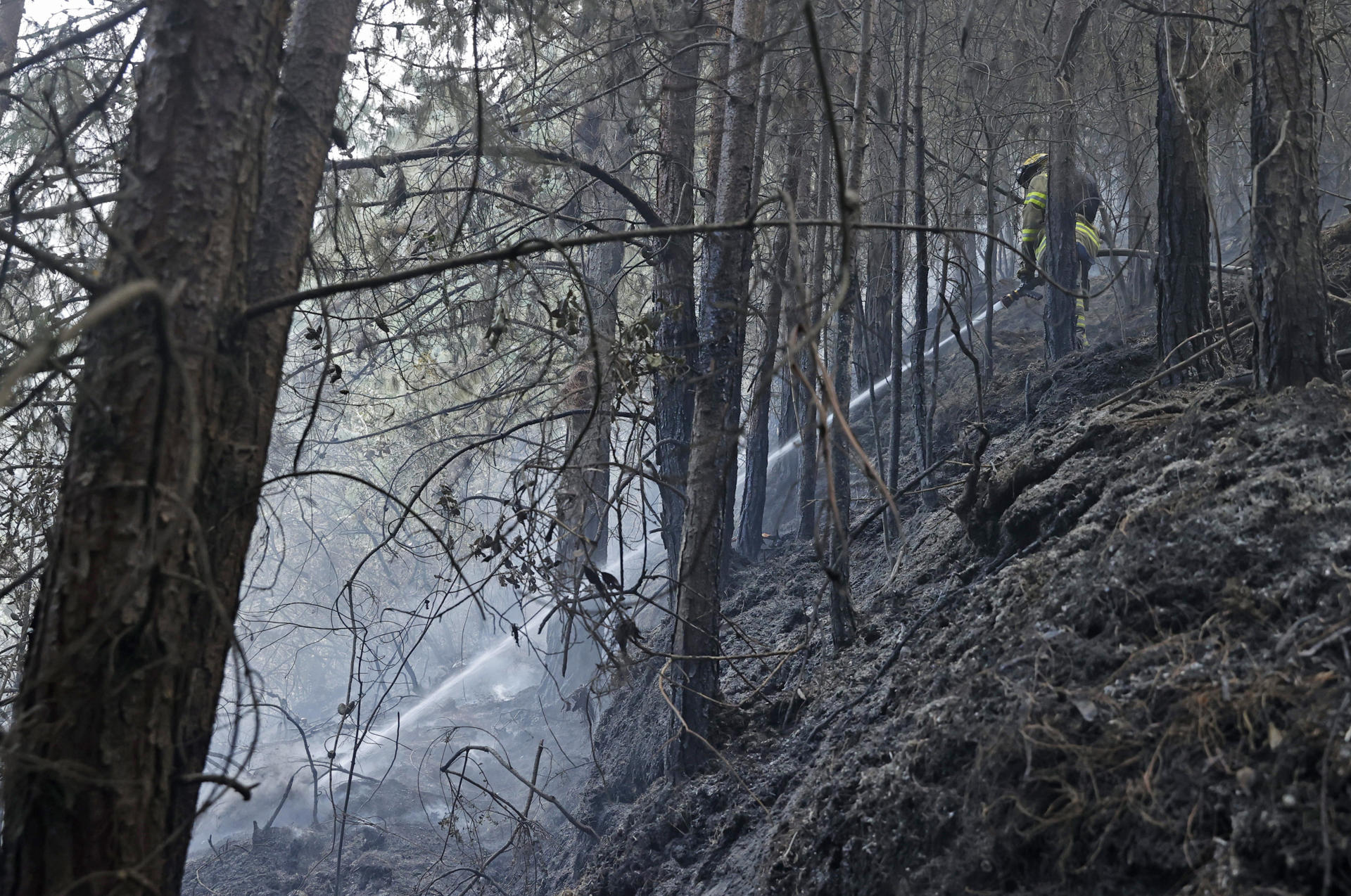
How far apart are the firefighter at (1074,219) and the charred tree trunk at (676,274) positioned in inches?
103

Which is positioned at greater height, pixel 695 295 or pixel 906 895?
pixel 695 295

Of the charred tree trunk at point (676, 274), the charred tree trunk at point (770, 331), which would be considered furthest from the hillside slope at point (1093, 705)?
the charred tree trunk at point (676, 274)

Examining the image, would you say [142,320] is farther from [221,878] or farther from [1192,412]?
[221,878]

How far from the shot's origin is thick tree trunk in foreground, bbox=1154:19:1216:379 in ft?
12.5

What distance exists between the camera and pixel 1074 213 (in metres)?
6.86

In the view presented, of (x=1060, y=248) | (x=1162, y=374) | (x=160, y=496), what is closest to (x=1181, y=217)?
(x=1162, y=374)

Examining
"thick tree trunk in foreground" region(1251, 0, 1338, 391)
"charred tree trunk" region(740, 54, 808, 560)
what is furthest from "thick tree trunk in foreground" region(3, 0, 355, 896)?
"thick tree trunk in foreground" region(1251, 0, 1338, 391)

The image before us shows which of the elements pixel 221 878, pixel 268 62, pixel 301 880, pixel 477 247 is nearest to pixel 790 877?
pixel 268 62

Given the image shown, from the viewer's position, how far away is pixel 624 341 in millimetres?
4094

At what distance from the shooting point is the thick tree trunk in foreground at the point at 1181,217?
381cm

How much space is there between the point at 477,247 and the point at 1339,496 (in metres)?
5.73

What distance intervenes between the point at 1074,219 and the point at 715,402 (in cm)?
429

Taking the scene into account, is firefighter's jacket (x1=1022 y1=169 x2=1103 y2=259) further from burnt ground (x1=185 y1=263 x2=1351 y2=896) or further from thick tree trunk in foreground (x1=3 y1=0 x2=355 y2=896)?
thick tree trunk in foreground (x1=3 y1=0 x2=355 y2=896)

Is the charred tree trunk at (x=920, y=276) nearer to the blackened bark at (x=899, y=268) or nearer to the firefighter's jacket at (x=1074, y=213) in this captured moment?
the blackened bark at (x=899, y=268)
